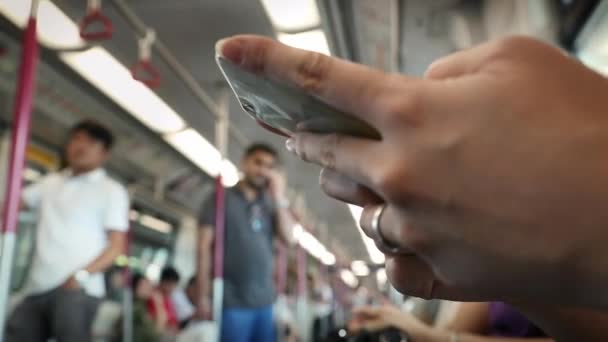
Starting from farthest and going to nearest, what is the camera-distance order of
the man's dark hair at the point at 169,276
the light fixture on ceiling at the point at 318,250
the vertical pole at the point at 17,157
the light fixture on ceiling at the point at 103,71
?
the light fixture on ceiling at the point at 318,250 < the man's dark hair at the point at 169,276 < the light fixture on ceiling at the point at 103,71 < the vertical pole at the point at 17,157

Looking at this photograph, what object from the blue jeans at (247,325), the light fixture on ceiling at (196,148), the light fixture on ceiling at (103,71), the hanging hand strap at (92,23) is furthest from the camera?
the light fixture on ceiling at (196,148)

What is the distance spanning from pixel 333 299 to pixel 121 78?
7656 mm

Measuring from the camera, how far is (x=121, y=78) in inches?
105

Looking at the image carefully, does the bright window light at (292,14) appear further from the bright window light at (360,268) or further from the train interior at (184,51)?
the bright window light at (360,268)

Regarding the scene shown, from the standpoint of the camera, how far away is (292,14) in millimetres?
2449

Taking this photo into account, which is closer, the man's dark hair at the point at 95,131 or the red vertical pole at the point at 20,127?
the red vertical pole at the point at 20,127

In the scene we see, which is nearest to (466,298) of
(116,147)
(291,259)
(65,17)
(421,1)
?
(65,17)

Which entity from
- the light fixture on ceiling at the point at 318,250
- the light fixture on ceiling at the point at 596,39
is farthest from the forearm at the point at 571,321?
the light fixture on ceiling at the point at 318,250

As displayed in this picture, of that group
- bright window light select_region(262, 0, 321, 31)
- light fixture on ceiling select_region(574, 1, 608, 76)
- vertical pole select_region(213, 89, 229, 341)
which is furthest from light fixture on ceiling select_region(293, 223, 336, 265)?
light fixture on ceiling select_region(574, 1, 608, 76)

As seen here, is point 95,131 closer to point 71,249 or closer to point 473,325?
point 71,249

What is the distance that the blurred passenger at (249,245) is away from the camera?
241 cm

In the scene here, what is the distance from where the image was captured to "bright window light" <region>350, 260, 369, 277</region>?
12797mm

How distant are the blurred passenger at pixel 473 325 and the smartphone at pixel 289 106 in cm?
94

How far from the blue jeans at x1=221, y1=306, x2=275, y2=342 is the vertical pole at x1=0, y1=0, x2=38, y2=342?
4.08 ft
